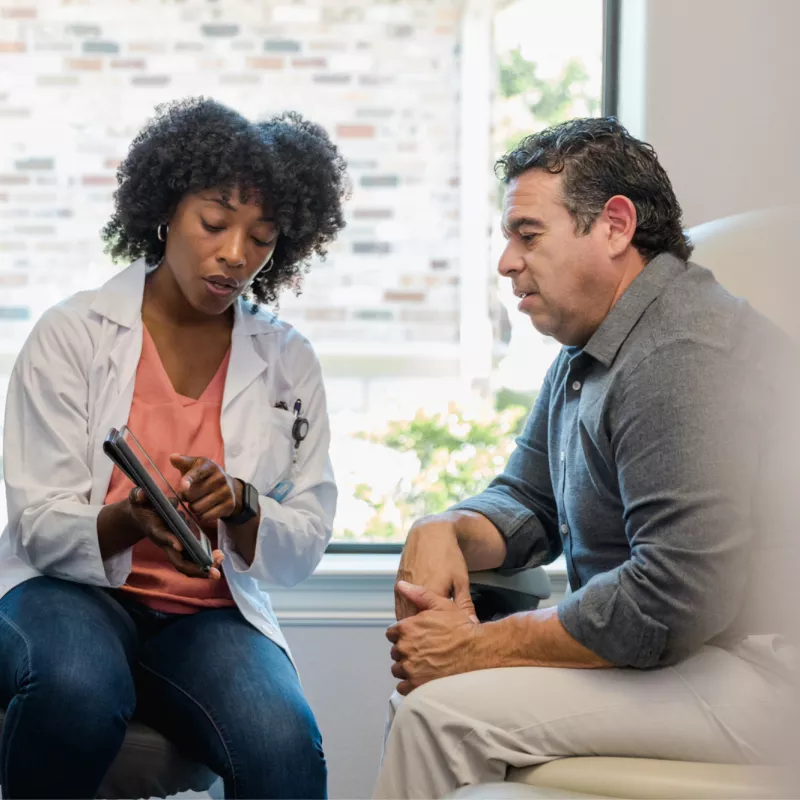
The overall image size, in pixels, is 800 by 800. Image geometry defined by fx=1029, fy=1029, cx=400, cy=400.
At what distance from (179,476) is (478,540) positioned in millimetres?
483

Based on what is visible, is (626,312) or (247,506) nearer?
(626,312)

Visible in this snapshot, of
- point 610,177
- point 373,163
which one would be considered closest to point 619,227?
point 610,177

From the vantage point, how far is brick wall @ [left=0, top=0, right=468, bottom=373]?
2.32m

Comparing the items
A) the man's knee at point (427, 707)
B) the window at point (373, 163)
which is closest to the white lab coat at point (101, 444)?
the man's knee at point (427, 707)

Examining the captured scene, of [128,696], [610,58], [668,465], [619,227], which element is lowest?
[128,696]

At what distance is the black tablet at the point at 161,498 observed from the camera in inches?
49.1

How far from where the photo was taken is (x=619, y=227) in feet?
4.70

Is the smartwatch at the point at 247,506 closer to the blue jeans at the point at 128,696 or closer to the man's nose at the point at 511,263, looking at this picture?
the blue jeans at the point at 128,696

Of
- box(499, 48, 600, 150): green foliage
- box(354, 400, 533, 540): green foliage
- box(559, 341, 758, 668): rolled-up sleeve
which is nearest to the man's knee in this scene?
box(559, 341, 758, 668): rolled-up sleeve

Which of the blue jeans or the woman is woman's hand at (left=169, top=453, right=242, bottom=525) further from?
the blue jeans

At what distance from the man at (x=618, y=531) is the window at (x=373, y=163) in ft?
3.06

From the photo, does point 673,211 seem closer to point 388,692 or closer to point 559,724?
point 559,724

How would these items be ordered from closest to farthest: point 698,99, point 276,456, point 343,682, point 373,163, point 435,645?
point 435,645 → point 276,456 → point 698,99 → point 343,682 → point 373,163

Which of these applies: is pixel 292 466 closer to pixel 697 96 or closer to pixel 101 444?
pixel 101 444
